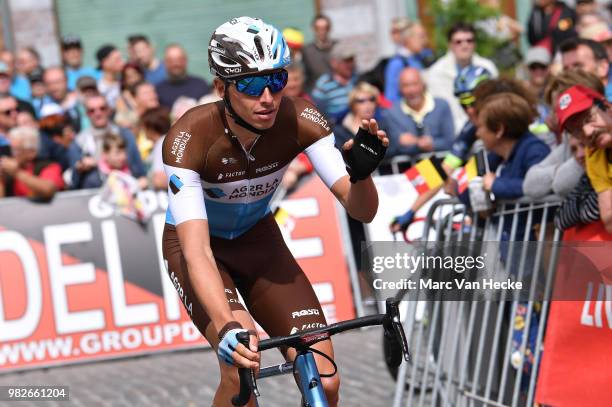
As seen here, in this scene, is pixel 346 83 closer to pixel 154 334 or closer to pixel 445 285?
pixel 154 334

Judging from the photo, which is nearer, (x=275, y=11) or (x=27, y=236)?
(x=27, y=236)

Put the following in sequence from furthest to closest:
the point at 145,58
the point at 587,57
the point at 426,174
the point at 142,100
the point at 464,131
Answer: the point at 145,58 → the point at 142,100 → the point at 587,57 → the point at 464,131 → the point at 426,174

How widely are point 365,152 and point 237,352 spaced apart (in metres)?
1.10

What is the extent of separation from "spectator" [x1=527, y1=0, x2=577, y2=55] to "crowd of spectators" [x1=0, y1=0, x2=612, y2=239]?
0.05 feet

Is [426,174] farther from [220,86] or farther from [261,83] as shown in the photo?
[261,83]

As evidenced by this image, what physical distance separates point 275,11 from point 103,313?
9.77m

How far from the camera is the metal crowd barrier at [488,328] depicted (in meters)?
6.44

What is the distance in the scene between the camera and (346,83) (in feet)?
44.1

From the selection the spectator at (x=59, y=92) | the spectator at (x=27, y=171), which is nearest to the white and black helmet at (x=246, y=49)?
the spectator at (x=27, y=171)

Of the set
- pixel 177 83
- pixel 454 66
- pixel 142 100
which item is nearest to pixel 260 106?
pixel 454 66

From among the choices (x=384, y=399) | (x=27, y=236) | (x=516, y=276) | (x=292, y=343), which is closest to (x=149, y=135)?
(x=27, y=236)

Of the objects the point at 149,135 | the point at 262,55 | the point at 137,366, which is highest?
the point at 262,55

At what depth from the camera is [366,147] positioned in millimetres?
5113

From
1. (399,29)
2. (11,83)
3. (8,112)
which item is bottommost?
(8,112)
